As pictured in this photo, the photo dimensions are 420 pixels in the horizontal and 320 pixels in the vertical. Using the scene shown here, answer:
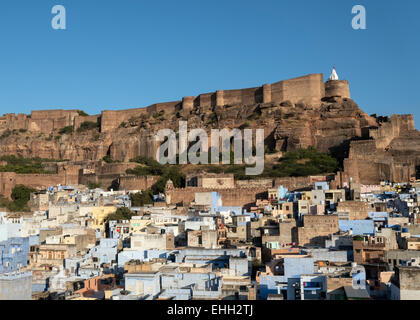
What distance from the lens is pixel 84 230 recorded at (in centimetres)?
1889

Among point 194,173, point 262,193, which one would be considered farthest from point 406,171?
point 194,173

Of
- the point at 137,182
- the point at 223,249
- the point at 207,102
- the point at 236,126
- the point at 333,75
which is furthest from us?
the point at 207,102

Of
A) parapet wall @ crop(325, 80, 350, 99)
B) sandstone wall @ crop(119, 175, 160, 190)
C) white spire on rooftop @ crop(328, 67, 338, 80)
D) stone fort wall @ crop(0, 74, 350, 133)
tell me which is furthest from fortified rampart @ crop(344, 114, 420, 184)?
sandstone wall @ crop(119, 175, 160, 190)

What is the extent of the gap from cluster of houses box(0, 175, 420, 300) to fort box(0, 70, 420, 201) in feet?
9.06

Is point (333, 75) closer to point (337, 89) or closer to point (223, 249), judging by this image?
point (337, 89)

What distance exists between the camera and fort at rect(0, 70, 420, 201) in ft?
94.0

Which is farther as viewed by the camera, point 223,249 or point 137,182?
point 137,182

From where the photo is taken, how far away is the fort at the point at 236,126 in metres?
28.7

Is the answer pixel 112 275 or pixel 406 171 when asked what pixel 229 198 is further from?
pixel 112 275

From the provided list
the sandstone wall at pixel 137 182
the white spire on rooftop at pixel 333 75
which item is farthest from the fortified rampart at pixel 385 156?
the sandstone wall at pixel 137 182

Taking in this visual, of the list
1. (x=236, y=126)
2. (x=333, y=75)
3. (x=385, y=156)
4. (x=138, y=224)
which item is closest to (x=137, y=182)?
(x=236, y=126)

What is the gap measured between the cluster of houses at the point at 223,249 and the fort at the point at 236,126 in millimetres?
2763

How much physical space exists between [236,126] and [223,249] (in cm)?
Answer: 2498

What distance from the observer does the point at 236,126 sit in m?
39.4
